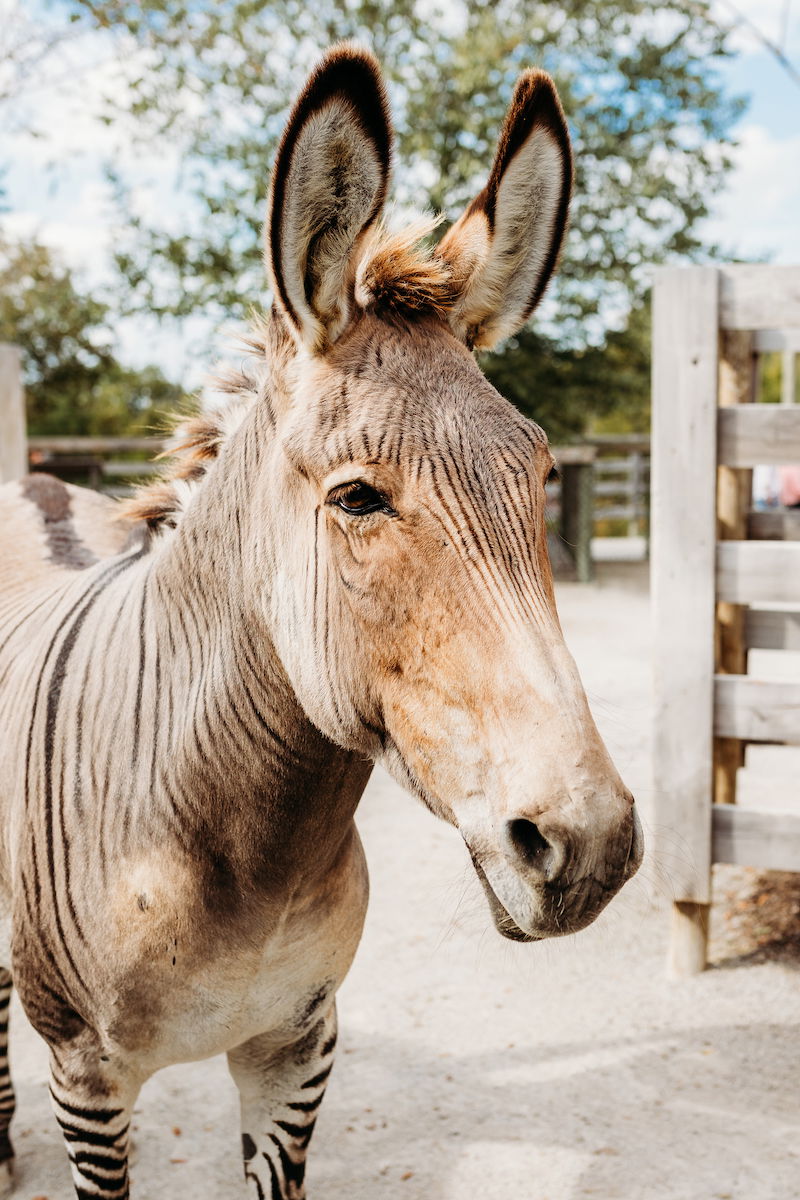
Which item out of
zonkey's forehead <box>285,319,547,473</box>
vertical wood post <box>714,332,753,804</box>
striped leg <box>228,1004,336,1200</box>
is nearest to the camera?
zonkey's forehead <box>285,319,547,473</box>

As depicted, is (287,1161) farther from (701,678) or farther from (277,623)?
(701,678)

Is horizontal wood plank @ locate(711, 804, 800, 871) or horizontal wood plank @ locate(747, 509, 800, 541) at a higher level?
horizontal wood plank @ locate(747, 509, 800, 541)

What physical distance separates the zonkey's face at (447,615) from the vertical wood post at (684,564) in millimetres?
2563

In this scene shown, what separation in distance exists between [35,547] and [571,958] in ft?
10.1

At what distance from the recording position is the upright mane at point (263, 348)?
5.64 ft

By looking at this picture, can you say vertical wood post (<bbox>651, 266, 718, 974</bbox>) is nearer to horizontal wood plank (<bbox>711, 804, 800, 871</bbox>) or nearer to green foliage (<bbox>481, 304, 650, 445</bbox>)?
horizontal wood plank (<bbox>711, 804, 800, 871</bbox>)

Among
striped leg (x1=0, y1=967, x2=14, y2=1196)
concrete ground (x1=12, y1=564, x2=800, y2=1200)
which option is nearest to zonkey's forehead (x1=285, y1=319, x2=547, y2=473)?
concrete ground (x1=12, y1=564, x2=800, y2=1200)

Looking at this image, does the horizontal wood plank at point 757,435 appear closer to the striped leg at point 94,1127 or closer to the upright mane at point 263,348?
the upright mane at point 263,348

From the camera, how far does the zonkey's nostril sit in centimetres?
133

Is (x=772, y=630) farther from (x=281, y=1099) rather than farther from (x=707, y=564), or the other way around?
(x=281, y=1099)

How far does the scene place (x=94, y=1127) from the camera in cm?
210

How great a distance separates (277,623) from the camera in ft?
5.77

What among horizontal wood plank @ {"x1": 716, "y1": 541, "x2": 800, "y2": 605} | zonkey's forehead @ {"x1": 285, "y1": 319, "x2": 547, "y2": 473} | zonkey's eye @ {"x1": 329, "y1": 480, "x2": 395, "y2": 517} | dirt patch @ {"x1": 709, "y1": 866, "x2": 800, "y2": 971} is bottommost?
dirt patch @ {"x1": 709, "y1": 866, "x2": 800, "y2": 971}

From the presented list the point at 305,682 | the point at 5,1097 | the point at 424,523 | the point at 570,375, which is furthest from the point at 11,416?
the point at 570,375
